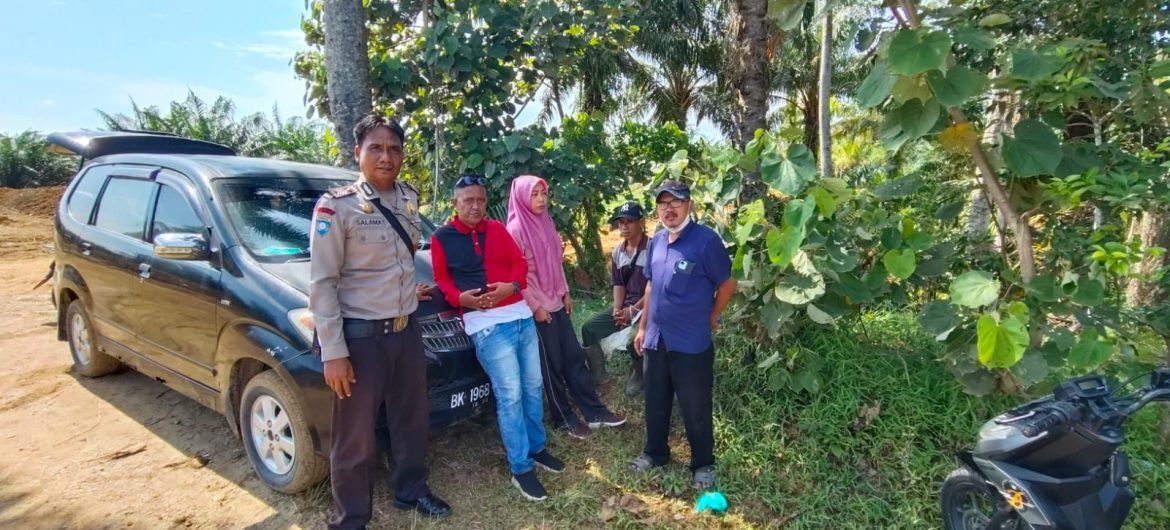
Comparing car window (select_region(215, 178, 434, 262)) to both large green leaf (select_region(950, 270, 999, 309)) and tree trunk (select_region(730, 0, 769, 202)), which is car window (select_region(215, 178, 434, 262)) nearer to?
large green leaf (select_region(950, 270, 999, 309))

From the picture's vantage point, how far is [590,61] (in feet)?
60.5

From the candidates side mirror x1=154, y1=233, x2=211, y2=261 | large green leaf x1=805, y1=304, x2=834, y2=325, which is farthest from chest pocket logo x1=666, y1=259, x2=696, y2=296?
side mirror x1=154, y1=233, x2=211, y2=261

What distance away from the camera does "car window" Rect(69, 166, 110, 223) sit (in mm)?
4453

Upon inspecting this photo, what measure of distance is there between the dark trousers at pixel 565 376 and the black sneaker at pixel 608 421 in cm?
2

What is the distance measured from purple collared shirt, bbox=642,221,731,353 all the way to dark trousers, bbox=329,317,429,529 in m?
1.24

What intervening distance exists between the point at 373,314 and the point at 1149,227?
6.18 meters

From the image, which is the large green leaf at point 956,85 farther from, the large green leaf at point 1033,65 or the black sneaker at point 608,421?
the black sneaker at point 608,421

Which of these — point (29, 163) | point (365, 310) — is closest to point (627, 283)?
point (365, 310)

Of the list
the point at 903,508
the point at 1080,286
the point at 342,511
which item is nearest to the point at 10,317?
the point at 342,511

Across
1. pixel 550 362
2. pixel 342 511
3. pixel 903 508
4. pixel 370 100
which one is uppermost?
pixel 370 100

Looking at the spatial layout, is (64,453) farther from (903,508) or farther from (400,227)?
(903,508)

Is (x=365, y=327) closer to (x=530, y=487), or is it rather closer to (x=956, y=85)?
(x=530, y=487)

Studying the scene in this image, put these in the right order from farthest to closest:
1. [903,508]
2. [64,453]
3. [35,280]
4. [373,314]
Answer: [35,280] < [64,453] < [903,508] < [373,314]

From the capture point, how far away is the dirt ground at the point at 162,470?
310cm
